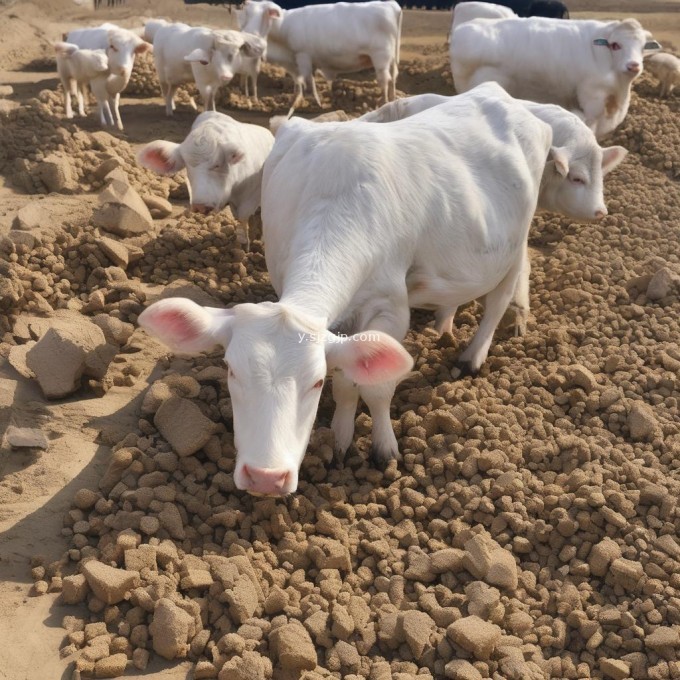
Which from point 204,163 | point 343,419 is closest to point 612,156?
point 343,419

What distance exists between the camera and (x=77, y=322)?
5902mm

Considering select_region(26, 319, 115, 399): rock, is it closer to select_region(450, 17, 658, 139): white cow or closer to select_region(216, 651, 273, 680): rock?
select_region(216, 651, 273, 680): rock

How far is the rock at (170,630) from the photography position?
140 inches

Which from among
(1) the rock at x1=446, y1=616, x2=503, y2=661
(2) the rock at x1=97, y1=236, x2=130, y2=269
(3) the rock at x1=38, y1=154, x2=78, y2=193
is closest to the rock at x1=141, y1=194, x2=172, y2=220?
(3) the rock at x1=38, y1=154, x2=78, y2=193

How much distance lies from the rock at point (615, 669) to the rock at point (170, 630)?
6.02 feet

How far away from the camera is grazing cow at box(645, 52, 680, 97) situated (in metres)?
11.9

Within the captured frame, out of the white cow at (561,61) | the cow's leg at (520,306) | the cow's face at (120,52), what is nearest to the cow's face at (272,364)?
the cow's leg at (520,306)

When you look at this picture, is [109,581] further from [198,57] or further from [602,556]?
[198,57]

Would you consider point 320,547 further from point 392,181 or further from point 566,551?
point 392,181

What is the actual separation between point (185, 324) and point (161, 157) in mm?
4043

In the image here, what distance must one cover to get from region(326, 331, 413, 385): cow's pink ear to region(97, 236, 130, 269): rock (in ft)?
11.1

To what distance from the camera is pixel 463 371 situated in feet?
18.9

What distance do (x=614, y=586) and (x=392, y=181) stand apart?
93.7 inches

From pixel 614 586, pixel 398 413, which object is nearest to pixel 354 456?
pixel 398 413
